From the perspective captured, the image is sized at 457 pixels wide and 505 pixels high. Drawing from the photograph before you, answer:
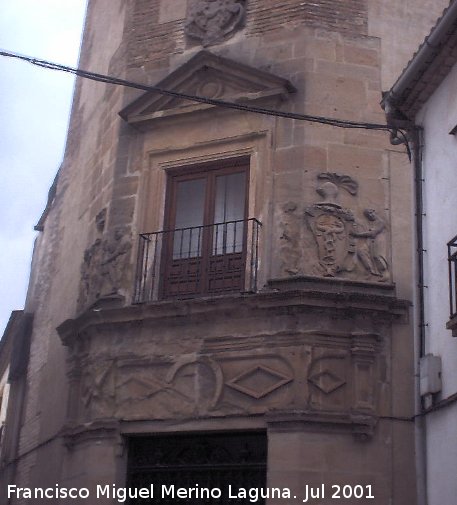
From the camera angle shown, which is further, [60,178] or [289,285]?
[60,178]

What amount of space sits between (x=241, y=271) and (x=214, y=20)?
3.47 metres

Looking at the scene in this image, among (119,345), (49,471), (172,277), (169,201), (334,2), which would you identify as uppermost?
(334,2)

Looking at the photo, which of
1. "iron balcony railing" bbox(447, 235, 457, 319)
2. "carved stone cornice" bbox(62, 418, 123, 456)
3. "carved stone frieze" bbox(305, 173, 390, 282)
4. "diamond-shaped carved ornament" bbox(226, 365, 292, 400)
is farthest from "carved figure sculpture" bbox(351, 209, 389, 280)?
"carved stone cornice" bbox(62, 418, 123, 456)

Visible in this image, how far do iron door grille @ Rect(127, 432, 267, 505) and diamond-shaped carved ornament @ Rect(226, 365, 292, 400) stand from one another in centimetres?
47

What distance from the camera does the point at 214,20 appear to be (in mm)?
12086

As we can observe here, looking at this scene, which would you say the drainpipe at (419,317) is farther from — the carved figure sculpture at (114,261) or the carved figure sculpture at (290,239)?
the carved figure sculpture at (114,261)

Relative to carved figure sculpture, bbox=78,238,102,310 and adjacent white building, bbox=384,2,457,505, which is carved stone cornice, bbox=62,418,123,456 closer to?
carved figure sculpture, bbox=78,238,102,310

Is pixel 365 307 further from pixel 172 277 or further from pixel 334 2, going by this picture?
pixel 334 2

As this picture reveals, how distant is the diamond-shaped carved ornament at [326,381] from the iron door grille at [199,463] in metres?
0.80

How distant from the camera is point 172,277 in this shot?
436 inches

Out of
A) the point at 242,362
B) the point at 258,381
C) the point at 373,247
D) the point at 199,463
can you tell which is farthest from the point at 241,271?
the point at 199,463

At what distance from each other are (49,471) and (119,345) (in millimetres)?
2014

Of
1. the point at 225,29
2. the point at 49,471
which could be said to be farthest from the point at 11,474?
the point at 225,29

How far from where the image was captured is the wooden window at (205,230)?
10867 mm
